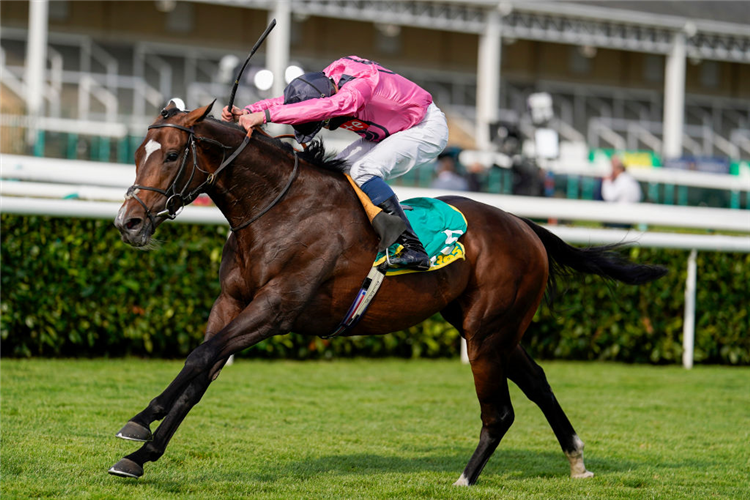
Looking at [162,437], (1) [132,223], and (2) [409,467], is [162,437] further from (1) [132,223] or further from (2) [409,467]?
(2) [409,467]

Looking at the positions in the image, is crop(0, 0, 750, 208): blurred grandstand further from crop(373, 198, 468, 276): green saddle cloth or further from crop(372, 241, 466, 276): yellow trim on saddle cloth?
crop(372, 241, 466, 276): yellow trim on saddle cloth

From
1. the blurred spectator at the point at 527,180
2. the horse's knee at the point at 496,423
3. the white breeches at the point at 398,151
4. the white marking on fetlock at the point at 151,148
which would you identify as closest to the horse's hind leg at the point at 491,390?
the horse's knee at the point at 496,423

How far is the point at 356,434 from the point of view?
16.6 feet

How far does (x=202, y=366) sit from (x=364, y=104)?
1347mm

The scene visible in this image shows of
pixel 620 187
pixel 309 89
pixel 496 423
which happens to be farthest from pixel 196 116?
pixel 620 187

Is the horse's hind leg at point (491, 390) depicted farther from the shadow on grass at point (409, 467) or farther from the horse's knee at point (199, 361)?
the horse's knee at point (199, 361)

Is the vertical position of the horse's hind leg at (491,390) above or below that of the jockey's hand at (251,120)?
below

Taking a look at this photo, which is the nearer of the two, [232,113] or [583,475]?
[232,113]

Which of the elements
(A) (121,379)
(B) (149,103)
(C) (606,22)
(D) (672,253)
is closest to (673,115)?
(C) (606,22)

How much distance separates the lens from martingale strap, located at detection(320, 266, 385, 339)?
13.4 feet

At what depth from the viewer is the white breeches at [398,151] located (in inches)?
167

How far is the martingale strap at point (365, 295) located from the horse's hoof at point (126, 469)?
1.06 metres

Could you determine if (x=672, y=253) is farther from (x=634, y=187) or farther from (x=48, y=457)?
(x=48, y=457)

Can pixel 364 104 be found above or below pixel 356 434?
above
